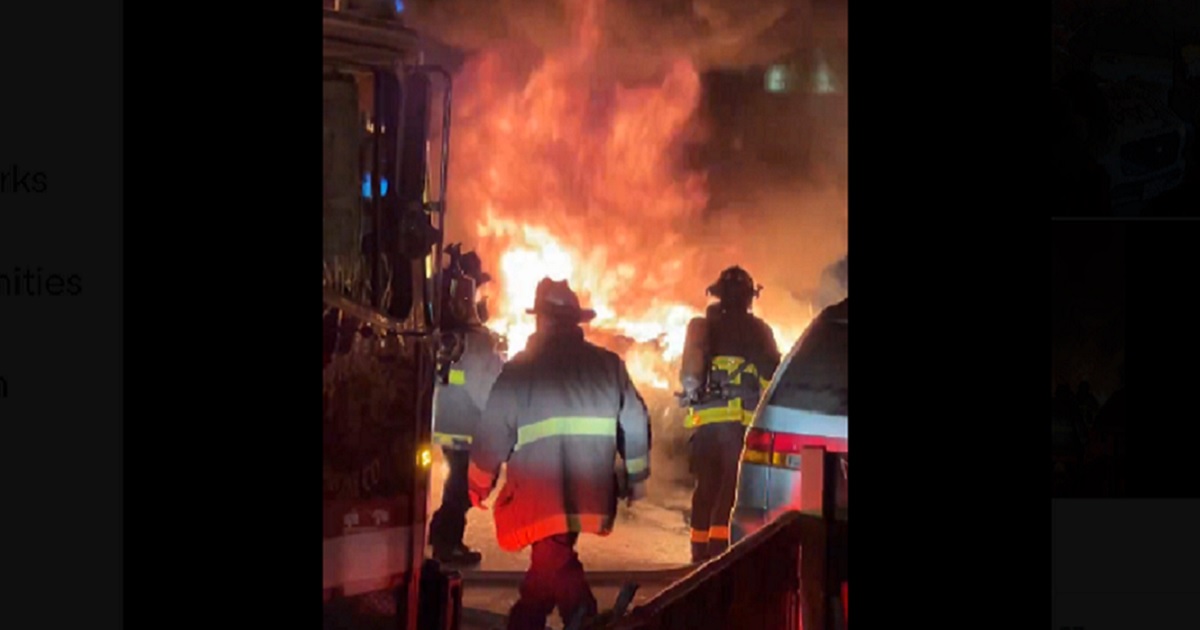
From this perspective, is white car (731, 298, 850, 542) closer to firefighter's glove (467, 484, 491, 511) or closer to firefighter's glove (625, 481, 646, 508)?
firefighter's glove (625, 481, 646, 508)

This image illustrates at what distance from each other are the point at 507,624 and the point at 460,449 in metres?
0.54

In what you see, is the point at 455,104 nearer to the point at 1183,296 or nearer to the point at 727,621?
the point at 727,621

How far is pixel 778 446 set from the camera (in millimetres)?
3479

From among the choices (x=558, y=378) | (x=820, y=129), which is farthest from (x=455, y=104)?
(x=820, y=129)

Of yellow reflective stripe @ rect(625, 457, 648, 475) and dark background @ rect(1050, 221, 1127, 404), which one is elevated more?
dark background @ rect(1050, 221, 1127, 404)

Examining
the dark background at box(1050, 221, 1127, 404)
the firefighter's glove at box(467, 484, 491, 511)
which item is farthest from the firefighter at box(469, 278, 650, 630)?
the dark background at box(1050, 221, 1127, 404)

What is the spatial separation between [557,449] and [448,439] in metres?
0.33

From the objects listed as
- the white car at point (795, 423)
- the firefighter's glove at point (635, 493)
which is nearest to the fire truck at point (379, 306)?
the firefighter's glove at point (635, 493)

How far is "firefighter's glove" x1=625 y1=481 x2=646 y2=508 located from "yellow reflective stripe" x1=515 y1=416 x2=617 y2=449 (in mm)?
159

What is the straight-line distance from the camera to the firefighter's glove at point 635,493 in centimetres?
344

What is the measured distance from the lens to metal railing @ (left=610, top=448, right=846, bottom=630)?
3.43m

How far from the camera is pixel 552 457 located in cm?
346

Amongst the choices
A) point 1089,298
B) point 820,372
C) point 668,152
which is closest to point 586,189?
point 668,152

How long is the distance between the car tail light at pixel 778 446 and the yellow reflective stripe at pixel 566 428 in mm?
418
